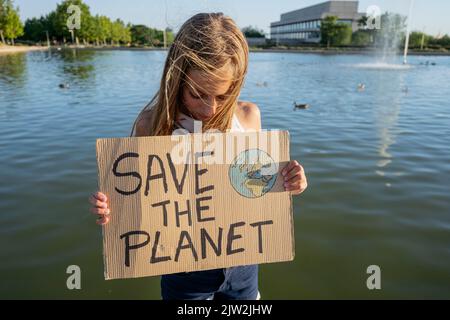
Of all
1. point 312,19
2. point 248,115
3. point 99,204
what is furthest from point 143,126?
point 312,19

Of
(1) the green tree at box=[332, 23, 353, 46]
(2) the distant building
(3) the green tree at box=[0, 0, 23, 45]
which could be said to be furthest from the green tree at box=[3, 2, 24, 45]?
(2) the distant building

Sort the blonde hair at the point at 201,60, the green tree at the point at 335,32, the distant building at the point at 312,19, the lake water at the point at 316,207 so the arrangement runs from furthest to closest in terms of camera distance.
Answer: the distant building at the point at 312,19, the green tree at the point at 335,32, the lake water at the point at 316,207, the blonde hair at the point at 201,60

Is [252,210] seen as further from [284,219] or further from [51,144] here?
[51,144]

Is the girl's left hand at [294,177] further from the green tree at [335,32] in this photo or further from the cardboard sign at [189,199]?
the green tree at [335,32]

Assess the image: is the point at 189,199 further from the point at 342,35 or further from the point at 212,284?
the point at 342,35

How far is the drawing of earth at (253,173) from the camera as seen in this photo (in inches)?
81.5

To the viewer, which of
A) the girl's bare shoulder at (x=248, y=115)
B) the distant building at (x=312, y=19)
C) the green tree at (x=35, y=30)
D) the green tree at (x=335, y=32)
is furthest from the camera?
the distant building at (x=312, y=19)

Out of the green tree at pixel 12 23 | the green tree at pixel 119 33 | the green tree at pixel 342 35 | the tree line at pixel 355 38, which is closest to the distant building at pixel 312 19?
the tree line at pixel 355 38

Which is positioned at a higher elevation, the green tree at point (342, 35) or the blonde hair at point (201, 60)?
the green tree at point (342, 35)

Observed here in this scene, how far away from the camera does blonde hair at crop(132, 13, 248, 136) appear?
A: 6.17ft

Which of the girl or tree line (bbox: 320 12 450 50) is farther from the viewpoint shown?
tree line (bbox: 320 12 450 50)

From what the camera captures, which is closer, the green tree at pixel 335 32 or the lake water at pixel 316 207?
the lake water at pixel 316 207

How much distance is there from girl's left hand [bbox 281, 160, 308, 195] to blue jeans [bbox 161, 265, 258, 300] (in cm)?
59

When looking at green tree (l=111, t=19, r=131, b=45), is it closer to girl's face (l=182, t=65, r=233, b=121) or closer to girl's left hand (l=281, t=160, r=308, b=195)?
girl's face (l=182, t=65, r=233, b=121)
